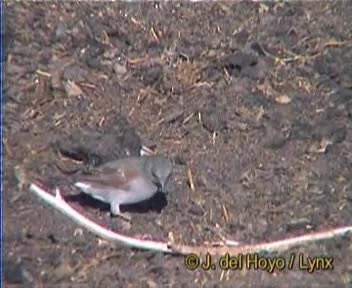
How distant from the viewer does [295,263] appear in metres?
7.12

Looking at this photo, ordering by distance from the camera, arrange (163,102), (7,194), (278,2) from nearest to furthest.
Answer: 1. (7,194)
2. (163,102)
3. (278,2)

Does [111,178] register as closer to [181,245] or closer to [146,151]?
[146,151]

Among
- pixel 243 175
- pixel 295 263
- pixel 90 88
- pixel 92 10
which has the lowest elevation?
pixel 295 263

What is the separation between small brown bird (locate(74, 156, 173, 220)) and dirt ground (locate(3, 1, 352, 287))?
11 centimetres

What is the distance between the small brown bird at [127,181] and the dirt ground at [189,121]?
107 mm

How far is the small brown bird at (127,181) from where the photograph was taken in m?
7.52

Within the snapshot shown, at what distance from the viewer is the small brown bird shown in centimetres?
752

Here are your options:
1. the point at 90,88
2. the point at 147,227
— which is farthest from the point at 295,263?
the point at 90,88

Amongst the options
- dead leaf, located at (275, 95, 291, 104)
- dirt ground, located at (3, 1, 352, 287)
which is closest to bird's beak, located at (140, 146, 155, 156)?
dirt ground, located at (3, 1, 352, 287)

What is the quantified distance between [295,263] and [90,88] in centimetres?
223

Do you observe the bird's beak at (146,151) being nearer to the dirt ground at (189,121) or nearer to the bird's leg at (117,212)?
the dirt ground at (189,121)

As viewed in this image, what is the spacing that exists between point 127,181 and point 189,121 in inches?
41.3

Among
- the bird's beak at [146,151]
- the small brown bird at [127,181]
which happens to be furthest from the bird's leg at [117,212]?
the bird's beak at [146,151]

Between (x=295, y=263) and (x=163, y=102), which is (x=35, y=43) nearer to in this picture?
(x=163, y=102)
